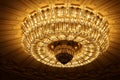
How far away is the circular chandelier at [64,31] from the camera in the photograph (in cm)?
326

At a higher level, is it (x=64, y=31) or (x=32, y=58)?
(x=64, y=31)

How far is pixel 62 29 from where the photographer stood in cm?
323

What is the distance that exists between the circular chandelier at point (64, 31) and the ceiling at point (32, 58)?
0.10 m

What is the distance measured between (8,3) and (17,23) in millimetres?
427

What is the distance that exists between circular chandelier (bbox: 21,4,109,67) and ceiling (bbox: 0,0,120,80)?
0.10 m

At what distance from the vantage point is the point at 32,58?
457cm

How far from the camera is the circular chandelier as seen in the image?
3262 mm

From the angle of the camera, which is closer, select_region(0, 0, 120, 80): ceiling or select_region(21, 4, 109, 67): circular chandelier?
select_region(21, 4, 109, 67): circular chandelier

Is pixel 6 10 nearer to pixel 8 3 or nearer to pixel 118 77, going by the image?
pixel 8 3

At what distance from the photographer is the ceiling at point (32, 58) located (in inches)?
133

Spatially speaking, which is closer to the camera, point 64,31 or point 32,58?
point 64,31

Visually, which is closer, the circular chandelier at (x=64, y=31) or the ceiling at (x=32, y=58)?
the circular chandelier at (x=64, y=31)

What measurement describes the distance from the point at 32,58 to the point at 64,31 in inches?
58.9

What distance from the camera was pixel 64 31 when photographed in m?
3.23
